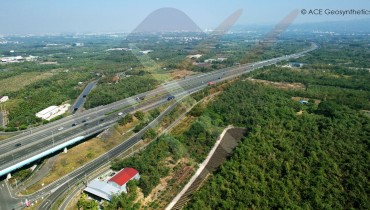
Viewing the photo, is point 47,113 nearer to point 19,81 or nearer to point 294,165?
point 294,165

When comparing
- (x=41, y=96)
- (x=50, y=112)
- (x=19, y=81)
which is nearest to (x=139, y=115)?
(x=50, y=112)

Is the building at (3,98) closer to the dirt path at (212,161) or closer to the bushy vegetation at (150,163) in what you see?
the bushy vegetation at (150,163)

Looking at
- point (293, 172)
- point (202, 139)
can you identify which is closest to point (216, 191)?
point (293, 172)

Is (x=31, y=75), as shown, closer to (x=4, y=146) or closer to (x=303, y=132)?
(x=4, y=146)

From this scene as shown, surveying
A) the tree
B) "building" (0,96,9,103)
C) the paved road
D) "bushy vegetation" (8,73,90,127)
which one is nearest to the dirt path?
the paved road

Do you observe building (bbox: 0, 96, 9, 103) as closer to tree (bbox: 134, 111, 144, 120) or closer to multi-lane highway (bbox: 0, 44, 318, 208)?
multi-lane highway (bbox: 0, 44, 318, 208)

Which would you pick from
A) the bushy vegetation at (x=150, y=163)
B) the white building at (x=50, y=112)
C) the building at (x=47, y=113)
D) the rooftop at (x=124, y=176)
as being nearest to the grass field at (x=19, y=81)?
the white building at (x=50, y=112)

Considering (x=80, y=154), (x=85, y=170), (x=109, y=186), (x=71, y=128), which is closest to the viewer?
(x=109, y=186)
